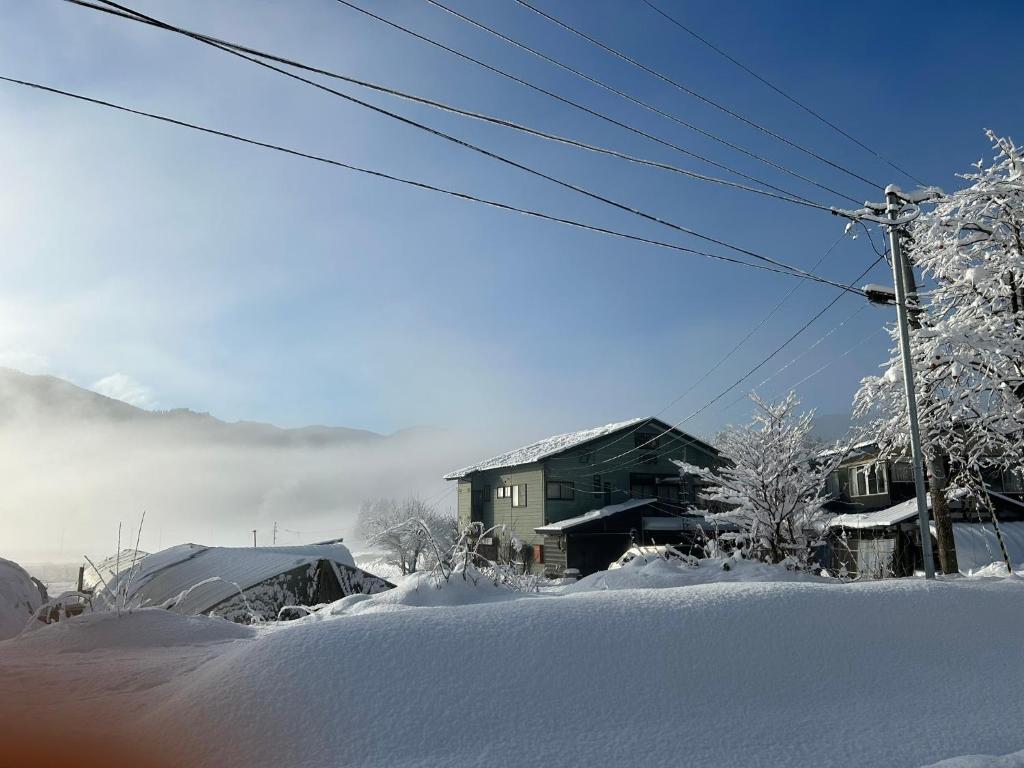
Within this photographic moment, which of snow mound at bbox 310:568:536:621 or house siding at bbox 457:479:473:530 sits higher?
house siding at bbox 457:479:473:530

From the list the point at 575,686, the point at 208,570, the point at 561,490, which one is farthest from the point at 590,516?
the point at 575,686

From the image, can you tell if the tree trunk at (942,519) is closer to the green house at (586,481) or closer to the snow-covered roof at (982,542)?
the snow-covered roof at (982,542)

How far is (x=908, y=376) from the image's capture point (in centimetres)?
1049

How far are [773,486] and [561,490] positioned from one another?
21.2m

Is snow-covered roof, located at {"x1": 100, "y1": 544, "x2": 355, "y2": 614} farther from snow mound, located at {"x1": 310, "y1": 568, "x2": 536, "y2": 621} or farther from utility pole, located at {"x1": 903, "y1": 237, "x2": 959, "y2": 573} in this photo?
utility pole, located at {"x1": 903, "y1": 237, "x2": 959, "y2": 573}

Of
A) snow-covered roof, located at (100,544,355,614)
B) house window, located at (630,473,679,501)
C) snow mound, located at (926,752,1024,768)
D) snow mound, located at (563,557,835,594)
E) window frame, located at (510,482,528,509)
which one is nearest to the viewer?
snow mound, located at (926,752,1024,768)

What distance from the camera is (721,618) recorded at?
598cm

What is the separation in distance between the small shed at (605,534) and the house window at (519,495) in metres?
3.24

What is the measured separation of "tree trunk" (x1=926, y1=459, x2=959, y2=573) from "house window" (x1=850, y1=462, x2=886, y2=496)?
77.2ft

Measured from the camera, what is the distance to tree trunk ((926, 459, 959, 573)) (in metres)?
12.3

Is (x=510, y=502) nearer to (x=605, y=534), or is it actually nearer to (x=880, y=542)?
(x=605, y=534)

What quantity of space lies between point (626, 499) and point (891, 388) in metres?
27.9

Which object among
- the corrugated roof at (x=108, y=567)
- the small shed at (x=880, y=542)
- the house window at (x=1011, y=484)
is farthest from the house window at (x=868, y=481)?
the corrugated roof at (x=108, y=567)

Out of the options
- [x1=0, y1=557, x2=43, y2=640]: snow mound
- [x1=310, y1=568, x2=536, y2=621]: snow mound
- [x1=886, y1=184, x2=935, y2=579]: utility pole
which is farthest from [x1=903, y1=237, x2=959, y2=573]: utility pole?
[x1=0, y1=557, x2=43, y2=640]: snow mound
